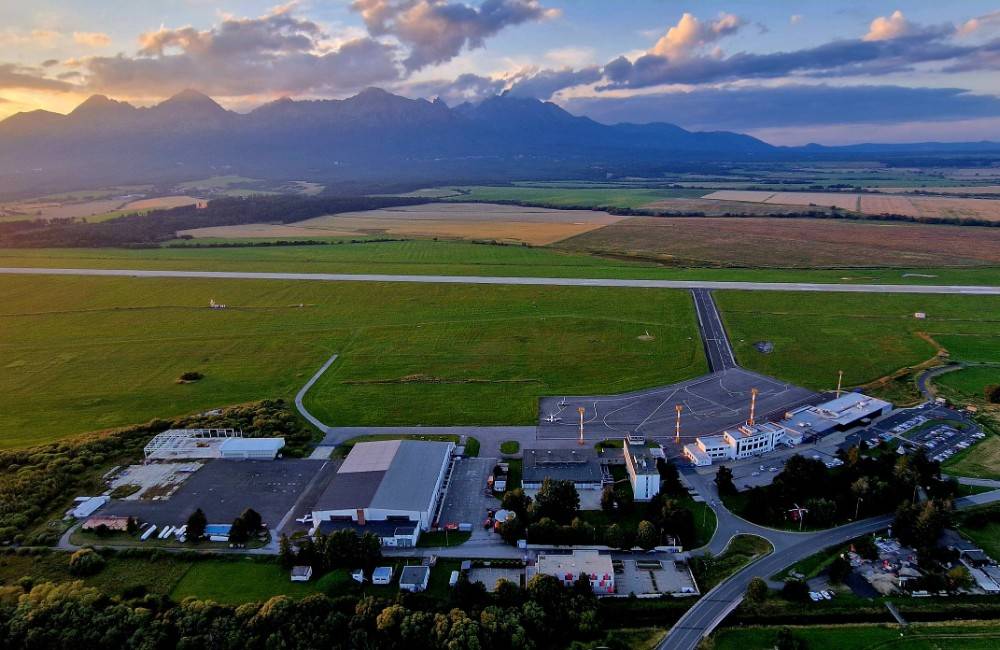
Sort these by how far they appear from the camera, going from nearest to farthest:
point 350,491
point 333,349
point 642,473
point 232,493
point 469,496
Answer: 1. point 350,491
2. point 642,473
3. point 469,496
4. point 232,493
5. point 333,349

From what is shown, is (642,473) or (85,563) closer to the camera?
(85,563)

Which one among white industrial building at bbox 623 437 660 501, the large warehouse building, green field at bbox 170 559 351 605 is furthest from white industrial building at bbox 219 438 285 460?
white industrial building at bbox 623 437 660 501

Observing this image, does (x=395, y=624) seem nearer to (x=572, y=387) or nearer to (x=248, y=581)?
(x=248, y=581)

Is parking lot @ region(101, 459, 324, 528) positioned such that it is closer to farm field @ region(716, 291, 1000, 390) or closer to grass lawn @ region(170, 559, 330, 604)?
grass lawn @ region(170, 559, 330, 604)

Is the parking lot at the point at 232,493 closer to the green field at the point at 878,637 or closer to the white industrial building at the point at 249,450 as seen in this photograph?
the white industrial building at the point at 249,450

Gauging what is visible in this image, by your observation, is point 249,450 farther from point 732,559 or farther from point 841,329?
point 841,329

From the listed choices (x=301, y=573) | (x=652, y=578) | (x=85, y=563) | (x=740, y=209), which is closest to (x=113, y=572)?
(x=85, y=563)
